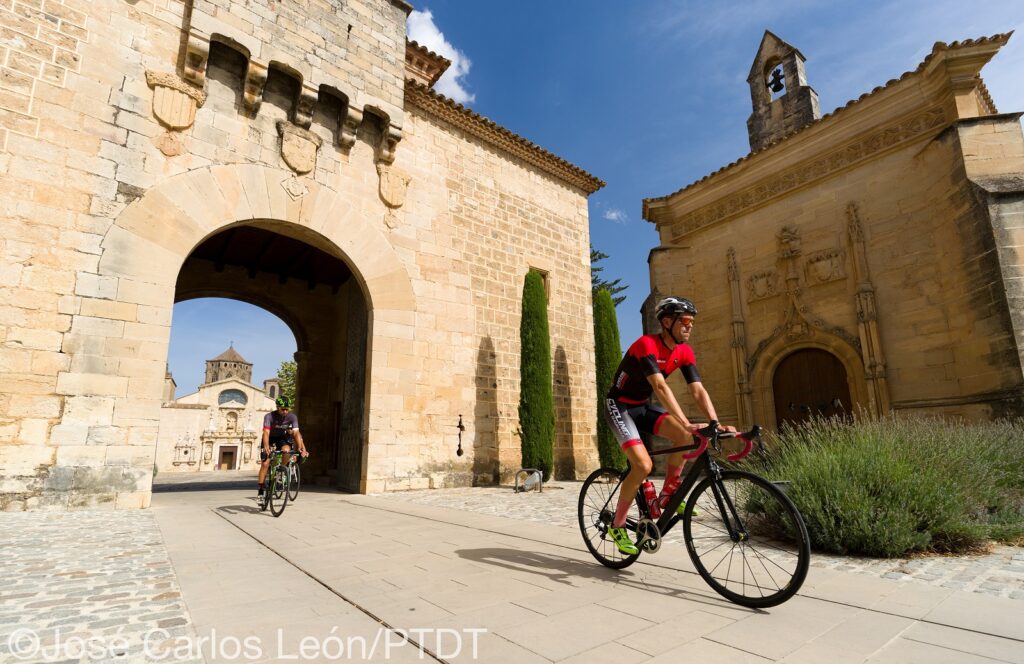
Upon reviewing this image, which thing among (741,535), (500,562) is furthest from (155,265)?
(741,535)

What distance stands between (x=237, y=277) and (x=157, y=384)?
771 cm

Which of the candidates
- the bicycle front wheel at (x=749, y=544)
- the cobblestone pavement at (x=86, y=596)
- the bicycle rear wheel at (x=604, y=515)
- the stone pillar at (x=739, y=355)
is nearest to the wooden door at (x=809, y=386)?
the stone pillar at (x=739, y=355)

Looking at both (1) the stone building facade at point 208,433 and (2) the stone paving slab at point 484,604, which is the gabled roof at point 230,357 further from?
(2) the stone paving slab at point 484,604

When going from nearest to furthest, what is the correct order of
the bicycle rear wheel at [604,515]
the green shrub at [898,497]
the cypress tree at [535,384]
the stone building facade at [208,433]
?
the bicycle rear wheel at [604,515], the green shrub at [898,497], the cypress tree at [535,384], the stone building facade at [208,433]

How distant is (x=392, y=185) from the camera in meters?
10.4

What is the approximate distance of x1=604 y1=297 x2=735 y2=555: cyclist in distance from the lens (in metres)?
3.08

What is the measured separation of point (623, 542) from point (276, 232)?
945cm

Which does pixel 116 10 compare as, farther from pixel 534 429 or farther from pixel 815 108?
pixel 815 108

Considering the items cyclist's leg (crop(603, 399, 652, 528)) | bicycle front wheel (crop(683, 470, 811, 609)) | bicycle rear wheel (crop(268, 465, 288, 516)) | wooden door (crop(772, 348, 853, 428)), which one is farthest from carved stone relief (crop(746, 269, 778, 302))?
bicycle rear wheel (crop(268, 465, 288, 516))

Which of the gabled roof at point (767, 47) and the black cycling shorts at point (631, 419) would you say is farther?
the gabled roof at point (767, 47)

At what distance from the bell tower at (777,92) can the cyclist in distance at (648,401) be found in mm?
15362

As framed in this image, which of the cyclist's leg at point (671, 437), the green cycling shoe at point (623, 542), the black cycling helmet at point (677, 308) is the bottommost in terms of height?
the green cycling shoe at point (623, 542)

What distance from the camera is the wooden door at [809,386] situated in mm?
11734

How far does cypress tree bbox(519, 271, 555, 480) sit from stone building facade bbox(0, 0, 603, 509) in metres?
0.50
